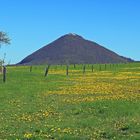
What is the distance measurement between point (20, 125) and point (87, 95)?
16197 mm

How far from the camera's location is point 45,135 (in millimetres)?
18062

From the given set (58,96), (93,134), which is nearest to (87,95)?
(58,96)

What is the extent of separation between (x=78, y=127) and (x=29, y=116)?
4.44m

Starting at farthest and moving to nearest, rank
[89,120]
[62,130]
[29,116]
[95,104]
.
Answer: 1. [95,104]
2. [29,116]
3. [89,120]
4. [62,130]

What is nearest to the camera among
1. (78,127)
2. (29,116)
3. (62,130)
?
(62,130)

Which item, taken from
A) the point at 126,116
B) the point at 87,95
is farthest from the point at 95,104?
the point at 87,95

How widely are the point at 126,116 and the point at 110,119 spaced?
1.59m

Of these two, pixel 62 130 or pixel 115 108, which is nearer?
pixel 62 130

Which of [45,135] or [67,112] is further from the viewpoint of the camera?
[67,112]

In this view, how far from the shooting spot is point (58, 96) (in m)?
37.1

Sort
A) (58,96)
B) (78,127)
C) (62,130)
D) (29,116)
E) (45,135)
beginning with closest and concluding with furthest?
(45,135), (62,130), (78,127), (29,116), (58,96)

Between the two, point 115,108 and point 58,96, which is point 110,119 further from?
point 58,96

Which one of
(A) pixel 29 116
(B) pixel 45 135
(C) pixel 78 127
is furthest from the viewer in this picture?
(A) pixel 29 116

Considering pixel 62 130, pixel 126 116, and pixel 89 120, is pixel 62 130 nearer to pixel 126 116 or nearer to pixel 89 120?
pixel 89 120
